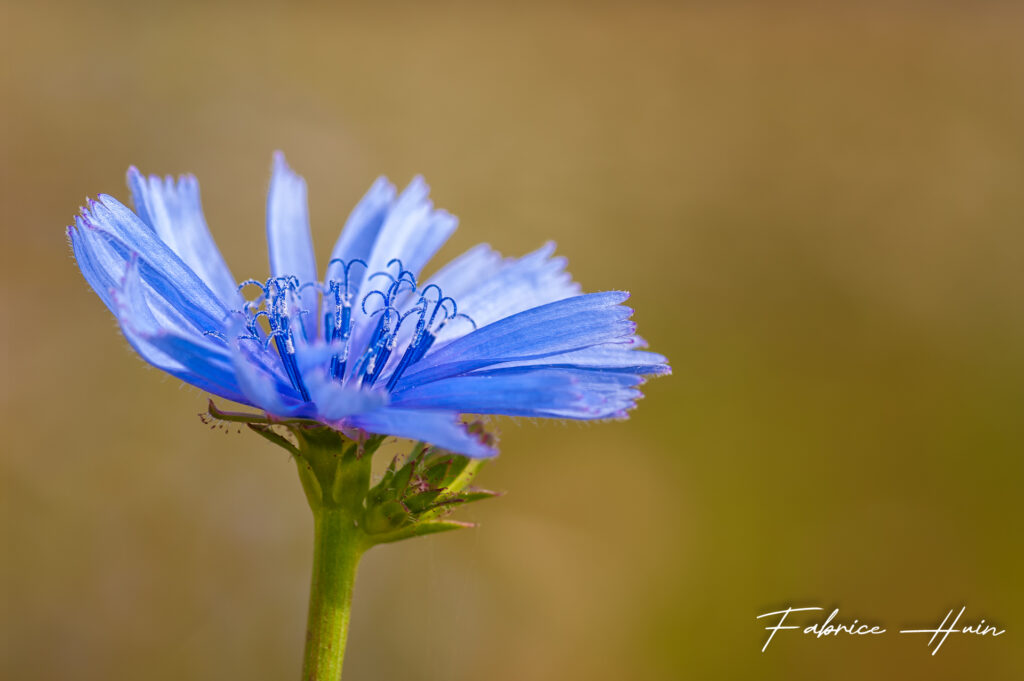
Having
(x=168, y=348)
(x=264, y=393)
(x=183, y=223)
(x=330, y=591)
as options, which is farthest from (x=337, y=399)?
(x=183, y=223)

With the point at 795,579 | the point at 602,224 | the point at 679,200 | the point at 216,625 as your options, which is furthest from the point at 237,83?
the point at 795,579

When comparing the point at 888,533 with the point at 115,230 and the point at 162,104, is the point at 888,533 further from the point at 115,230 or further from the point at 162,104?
the point at 162,104

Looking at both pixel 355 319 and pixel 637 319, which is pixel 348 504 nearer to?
pixel 355 319

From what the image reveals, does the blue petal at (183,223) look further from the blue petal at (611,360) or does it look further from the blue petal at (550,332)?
the blue petal at (611,360)

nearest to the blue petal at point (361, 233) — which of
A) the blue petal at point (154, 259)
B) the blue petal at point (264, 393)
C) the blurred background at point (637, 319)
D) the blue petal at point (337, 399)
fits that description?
the blue petal at point (154, 259)

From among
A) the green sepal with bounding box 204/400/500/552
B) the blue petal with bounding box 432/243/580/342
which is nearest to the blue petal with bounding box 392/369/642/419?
the green sepal with bounding box 204/400/500/552

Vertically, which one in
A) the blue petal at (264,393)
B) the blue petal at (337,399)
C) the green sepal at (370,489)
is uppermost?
the blue petal at (264,393)

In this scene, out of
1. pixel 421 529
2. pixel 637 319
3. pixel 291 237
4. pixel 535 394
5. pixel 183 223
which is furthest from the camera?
pixel 637 319

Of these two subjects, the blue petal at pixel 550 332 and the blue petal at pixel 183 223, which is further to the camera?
the blue petal at pixel 183 223
